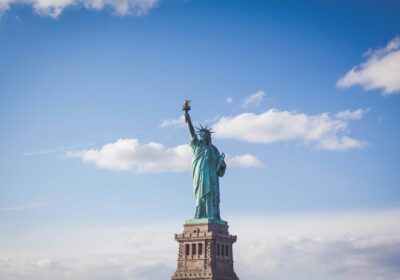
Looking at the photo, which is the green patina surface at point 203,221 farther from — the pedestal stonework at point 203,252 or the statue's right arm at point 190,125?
the statue's right arm at point 190,125

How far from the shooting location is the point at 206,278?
79312mm

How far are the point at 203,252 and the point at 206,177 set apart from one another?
9.10 m

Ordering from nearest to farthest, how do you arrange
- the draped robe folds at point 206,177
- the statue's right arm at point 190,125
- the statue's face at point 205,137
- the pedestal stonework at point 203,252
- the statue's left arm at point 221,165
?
the pedestal stonework at point 203,252, the draped robe folds at point 206,177, the statue's right arm at point 190,125, the statue's face at point 205,137, the statue's left arm at point 221,165

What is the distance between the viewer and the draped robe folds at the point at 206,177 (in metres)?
83.4

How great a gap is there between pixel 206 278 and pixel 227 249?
240 inches

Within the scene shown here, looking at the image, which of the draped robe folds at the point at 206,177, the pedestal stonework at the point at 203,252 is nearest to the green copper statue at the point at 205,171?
the draped robe folds at the point at 206,177

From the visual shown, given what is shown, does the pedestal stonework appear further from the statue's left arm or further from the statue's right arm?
the statue's right arm

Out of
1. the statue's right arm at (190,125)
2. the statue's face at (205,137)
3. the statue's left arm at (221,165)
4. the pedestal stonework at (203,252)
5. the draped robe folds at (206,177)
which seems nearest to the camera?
the pedestal stonework at (203,252)

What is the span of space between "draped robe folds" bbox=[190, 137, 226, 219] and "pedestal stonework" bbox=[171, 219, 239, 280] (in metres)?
1.77

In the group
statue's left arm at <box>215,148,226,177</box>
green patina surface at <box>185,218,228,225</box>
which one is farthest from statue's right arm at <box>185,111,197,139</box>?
green patina surface at <box>185,218,228,225</box>

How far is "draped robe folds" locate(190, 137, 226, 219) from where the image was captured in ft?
274

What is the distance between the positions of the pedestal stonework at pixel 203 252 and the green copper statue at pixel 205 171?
159 cm

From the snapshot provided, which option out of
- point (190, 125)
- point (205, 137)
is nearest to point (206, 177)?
point (205, 137)

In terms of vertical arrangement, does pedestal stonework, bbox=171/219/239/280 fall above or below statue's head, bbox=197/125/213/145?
below
